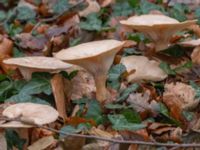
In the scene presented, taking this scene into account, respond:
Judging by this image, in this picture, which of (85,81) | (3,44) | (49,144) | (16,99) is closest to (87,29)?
(3,44)

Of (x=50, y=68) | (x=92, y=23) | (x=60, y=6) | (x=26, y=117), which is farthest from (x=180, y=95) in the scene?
(x=60, y=6)

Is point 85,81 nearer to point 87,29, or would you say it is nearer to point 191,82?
point 191,82

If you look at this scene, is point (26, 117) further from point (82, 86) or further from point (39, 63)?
point (82, 86)

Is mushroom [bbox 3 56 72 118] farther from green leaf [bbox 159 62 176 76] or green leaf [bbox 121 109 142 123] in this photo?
green leaf [bbox 159 62 176 76]

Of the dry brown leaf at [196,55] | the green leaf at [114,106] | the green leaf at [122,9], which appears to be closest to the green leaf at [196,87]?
the dry brown leaf at [196,55]

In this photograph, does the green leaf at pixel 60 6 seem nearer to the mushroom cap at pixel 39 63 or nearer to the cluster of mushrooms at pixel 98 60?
the cluster of mushrooms at pixel 98 60

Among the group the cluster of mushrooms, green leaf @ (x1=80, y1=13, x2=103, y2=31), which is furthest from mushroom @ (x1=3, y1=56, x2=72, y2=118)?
green leaf @ (x1=80, y1=13, x2=103, y2=31)
